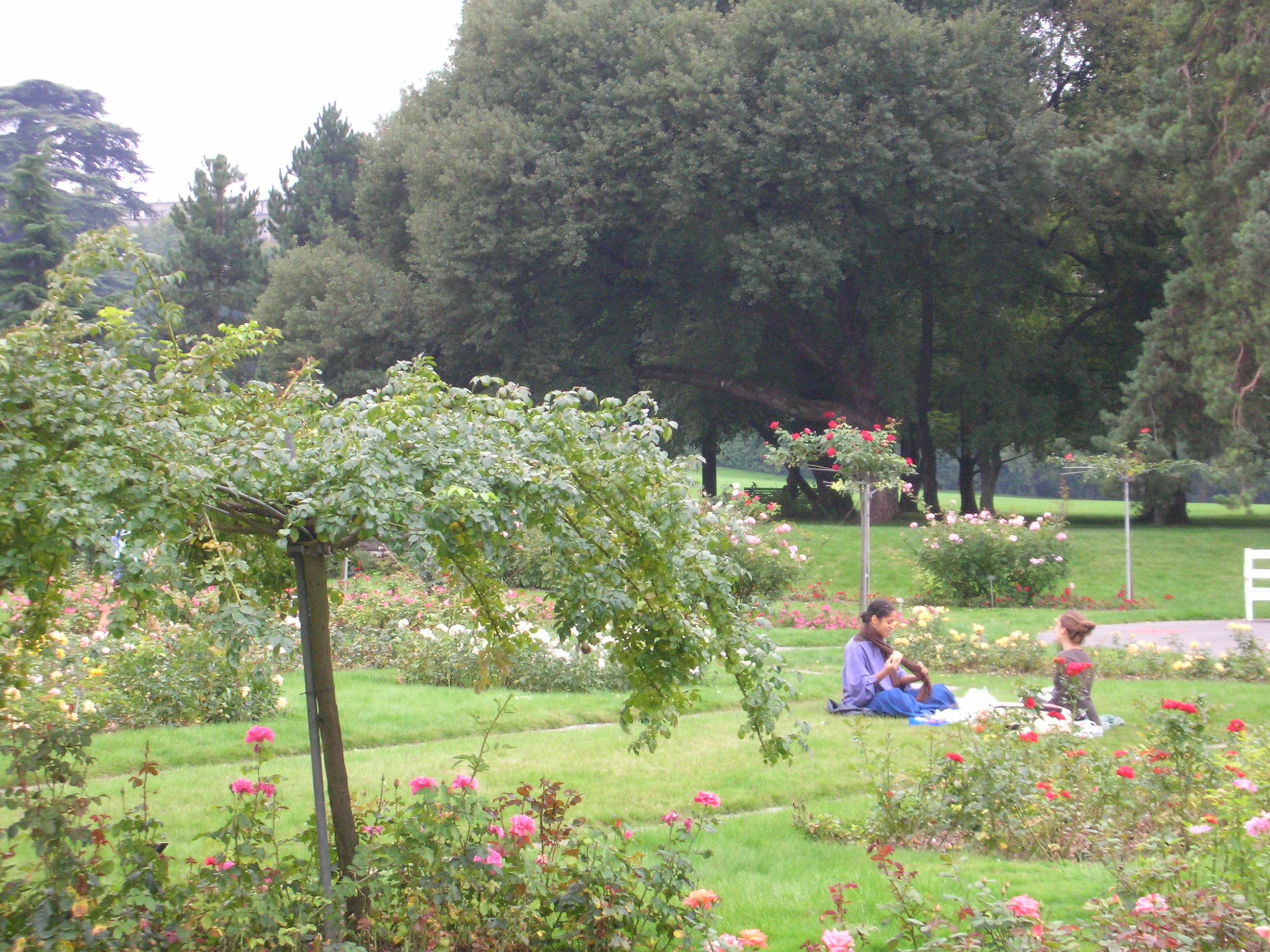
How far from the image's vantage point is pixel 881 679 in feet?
27.6

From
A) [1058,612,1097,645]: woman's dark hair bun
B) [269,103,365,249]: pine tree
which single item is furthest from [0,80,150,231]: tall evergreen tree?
[1058,612,1097,645]: woman's dark hair bun

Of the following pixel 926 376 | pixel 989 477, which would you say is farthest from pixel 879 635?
pixel 989 477

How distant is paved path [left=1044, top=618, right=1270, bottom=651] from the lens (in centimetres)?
1148

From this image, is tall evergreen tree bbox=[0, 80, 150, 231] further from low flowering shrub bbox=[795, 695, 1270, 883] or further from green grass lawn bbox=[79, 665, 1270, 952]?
low flowering shrub bbox=[795, 695, 1270, 883]

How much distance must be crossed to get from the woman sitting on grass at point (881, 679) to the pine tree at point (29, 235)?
82.4 ft

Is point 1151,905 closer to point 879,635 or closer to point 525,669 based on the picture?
point 879,635

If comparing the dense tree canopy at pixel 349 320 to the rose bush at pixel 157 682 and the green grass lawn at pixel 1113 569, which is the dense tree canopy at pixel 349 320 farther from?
the rose bush at pixel 157 682

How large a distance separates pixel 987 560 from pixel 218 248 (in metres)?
29.6

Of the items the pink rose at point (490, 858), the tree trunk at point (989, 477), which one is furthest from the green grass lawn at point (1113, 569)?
the tree trunk at point (989, 477)

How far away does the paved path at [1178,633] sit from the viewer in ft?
37.7

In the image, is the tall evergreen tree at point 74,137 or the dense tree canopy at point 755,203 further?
the tall evergreen tree at point 74,137

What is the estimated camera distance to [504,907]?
3.62m

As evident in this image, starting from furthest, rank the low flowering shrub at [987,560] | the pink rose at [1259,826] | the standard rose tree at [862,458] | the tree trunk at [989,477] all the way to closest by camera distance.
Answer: the tree trunk at [989,477]
the low flowering shrub at [987,560]
the standard rose tree at [862,458]
the pink rose at [1259,826]

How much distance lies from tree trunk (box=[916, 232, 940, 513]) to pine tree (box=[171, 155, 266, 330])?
21506 millimetres
